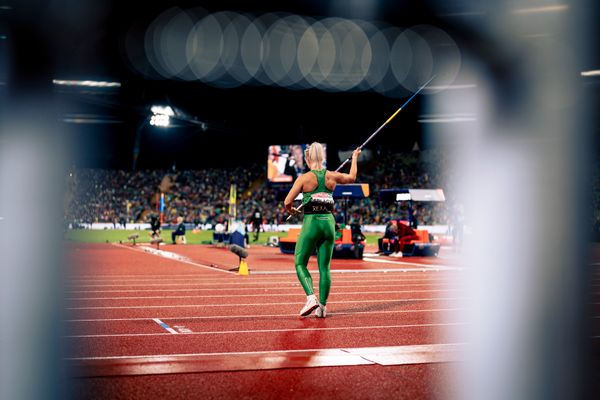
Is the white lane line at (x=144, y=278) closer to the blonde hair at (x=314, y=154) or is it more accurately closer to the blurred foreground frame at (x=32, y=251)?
the blurred foreground frame at (x=32, y=251)

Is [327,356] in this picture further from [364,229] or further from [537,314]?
[364,229]

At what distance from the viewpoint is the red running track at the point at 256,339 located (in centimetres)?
509

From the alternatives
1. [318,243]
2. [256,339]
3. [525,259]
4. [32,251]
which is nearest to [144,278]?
[318,243]

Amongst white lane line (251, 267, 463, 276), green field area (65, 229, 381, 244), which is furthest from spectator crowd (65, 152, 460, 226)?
white lane line (251, 267, 463, 276)

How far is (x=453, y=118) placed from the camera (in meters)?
55.6

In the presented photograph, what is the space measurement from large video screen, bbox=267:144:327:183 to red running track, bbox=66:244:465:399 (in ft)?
135

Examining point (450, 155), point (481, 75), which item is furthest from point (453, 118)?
point (481, 75)

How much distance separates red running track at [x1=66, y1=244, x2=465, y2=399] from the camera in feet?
16.7

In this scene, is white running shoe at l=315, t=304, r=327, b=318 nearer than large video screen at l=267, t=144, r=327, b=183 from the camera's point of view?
Yes

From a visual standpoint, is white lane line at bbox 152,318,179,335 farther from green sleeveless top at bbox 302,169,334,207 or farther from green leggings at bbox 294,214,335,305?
green sleeveless top at bbox 302,169,334,207

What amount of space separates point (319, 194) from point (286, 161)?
46.3 m

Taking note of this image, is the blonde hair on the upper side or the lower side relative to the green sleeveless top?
upper

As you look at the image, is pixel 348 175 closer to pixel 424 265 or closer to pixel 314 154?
pixel 314 154

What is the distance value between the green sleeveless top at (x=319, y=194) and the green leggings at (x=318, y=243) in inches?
6.7
